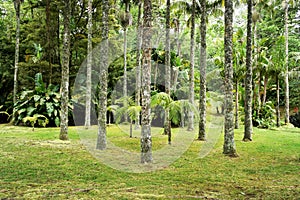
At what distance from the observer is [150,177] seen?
639 cm

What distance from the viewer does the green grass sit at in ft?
17.0

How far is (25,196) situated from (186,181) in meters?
2.95

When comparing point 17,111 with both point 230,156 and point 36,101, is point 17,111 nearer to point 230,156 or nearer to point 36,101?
point 36,101

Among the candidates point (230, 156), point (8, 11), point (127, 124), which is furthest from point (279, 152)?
point (8, 11)

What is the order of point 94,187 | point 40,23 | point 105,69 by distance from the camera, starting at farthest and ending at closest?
point 40,23 < point 105,69 < point 94,187

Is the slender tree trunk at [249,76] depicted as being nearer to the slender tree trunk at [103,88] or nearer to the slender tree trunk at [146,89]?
the slender tree trunk at [103,88]

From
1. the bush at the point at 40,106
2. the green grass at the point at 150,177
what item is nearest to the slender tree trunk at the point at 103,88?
the green grass at the point at 150,177

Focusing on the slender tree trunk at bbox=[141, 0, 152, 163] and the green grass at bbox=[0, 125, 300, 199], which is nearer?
the green grass at bbox=[0, 125, 300, 199]

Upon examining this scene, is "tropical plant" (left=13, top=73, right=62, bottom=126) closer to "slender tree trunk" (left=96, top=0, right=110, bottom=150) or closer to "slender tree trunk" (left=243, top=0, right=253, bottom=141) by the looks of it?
"slender tree trunk" (left=96, top=0, right=110, bottom=150)

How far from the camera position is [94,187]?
552 centimetres

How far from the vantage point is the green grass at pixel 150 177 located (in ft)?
17.0

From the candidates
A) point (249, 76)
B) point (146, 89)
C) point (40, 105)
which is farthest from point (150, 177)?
point (40, 105)

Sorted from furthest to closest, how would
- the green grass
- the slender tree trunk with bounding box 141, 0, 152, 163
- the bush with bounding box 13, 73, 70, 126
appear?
the bush with bounding box 13, 73, 70, 126
the slender tree trunk with bounding box 141, 0, 152, 163
the green grass

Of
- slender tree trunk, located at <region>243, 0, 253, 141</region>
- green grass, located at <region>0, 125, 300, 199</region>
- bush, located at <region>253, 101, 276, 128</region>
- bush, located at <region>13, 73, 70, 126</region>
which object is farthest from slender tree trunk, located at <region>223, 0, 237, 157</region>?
bush, located at <region>253, 101, 276, 128</region>
